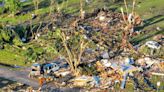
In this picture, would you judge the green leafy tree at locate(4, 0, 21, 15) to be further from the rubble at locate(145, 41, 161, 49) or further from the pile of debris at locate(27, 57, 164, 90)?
the rubble at locate(145, 41, 161, 49)

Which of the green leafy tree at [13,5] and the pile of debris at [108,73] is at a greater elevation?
the green leafy tree at [13,5]

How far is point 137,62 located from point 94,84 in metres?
1.79

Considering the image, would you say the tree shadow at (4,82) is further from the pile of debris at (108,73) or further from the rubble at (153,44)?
the rubble at (153,44)

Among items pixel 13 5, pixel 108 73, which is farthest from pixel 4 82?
pixel 13 5

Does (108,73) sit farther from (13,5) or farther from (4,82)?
(13,5)

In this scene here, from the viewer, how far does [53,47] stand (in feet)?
48.8

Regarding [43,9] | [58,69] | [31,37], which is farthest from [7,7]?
[58,69]

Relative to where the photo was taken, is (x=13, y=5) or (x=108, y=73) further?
(x=13, y=5)

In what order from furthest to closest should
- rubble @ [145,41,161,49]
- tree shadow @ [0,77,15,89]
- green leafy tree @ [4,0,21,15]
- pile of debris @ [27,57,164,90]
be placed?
green leafy tree @ [4,0,21,15], rubble @ [145,41,161,49], tree shadow @ [0,77,15,89], pile of debris @ [27,57,164,90]

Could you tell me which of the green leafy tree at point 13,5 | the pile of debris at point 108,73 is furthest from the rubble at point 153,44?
the green leafy tree at point 13,5

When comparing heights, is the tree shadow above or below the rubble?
below

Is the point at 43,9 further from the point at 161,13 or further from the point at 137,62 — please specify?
the point at 137,62

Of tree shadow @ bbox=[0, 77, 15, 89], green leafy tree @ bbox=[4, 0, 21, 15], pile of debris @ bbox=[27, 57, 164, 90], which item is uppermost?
green leafy tree @ bbox=[4, 0, 21, 15]

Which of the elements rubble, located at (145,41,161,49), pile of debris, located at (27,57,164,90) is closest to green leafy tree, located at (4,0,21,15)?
pile of debris, located at (27,57,164,90)
